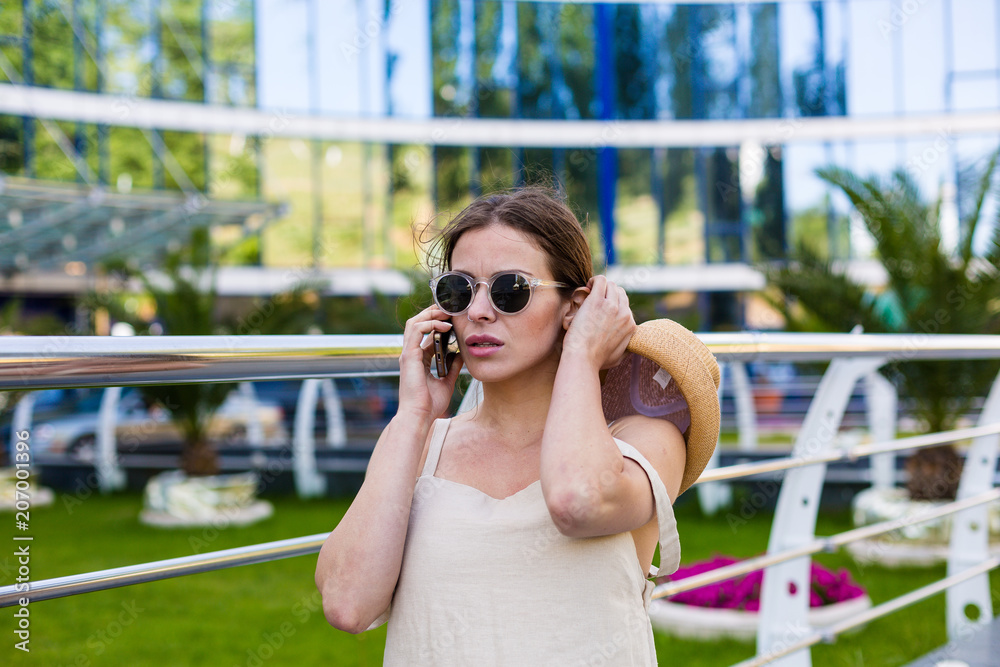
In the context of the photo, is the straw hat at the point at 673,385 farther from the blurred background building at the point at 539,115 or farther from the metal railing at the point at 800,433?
the blurred background building at the point at 539,115

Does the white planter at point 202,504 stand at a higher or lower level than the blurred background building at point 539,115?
lower

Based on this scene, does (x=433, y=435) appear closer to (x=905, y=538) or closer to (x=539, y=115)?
(x=905, y=538)

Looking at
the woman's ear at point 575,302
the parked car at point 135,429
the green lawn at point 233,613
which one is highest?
the woman's ear at point 575,302

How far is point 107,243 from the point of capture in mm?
15219

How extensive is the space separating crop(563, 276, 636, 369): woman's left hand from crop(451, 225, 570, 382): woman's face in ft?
0.17

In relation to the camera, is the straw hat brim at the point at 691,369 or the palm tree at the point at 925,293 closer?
the straw hat brim at the point at 691,369

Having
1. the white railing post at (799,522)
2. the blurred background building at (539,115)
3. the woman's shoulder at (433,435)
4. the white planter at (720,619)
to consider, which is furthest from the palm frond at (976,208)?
the blurred background building at (539,115)

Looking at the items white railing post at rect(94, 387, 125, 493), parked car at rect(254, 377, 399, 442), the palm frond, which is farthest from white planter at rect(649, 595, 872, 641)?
parked car at rect(254, 377, 399, 442)

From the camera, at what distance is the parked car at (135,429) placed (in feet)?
41.2

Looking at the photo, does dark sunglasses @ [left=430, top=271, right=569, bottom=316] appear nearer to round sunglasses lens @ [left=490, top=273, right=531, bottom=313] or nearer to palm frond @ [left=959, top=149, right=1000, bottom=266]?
round sunglasses lens @ [left=490, top=273, right=531, bottom=313]

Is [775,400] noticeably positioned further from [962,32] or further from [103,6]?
[103,6]

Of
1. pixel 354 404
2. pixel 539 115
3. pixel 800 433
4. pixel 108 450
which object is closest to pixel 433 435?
pixel 800 433

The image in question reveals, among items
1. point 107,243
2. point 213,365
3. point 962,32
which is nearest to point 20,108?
point 107,243

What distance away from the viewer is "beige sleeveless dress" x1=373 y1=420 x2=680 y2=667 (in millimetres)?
1325
